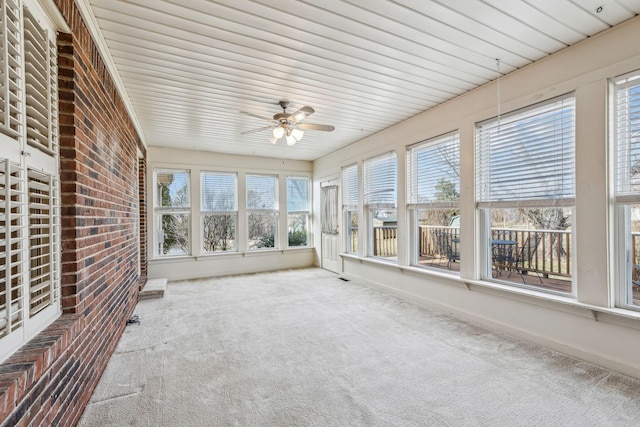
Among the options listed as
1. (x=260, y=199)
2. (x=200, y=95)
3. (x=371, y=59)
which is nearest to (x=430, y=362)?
(x=371, y=59)

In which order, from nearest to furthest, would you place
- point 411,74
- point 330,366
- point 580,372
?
point 580,372
point 330,366
point 411,74

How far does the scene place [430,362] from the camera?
254cm

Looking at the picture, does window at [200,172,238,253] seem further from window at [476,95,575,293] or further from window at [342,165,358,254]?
window at [476,95,575,293]

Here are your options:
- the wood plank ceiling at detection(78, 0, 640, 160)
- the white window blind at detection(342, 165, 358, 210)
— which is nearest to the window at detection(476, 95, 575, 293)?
the wood plank ceiling at detection(78, 0, 640, 160)

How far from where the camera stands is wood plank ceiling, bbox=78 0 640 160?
2.11 metres

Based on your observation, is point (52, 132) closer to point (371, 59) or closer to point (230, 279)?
point (371, 59)

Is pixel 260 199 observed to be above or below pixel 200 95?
below

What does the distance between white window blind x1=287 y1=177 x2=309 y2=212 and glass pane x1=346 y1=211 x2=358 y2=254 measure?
159 cm

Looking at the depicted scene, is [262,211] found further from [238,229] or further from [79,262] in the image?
[79,262]

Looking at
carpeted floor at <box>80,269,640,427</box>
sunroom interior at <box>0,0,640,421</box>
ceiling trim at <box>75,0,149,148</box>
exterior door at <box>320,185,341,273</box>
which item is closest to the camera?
sunroom interior at <box>0,0,640,421</box>

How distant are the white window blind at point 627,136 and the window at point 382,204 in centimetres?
261

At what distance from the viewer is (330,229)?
6.70m

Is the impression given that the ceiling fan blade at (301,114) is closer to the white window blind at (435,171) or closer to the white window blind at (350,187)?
the white window blind at (435,171)

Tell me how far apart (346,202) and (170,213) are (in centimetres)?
359
